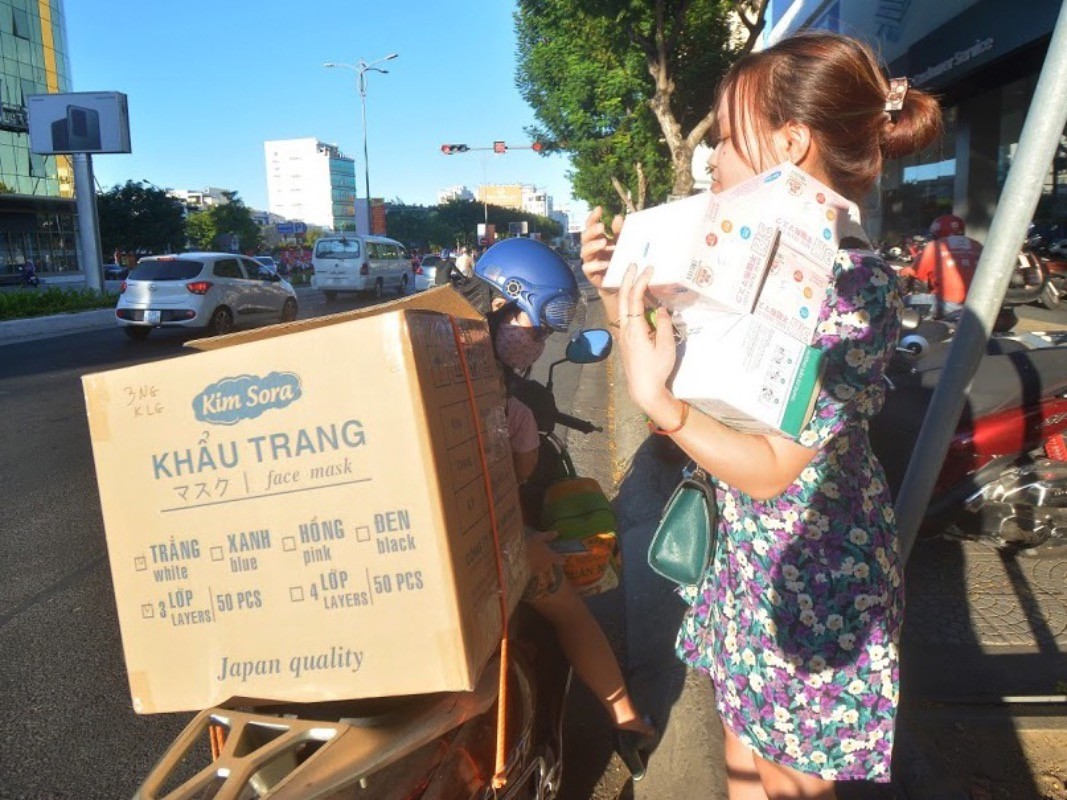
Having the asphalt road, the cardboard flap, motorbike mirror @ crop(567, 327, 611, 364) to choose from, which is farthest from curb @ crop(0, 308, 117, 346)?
the cardboard flap

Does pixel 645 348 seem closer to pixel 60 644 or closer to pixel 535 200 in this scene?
pixel 60 644

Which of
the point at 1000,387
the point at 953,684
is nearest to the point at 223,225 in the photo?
the point at 1000,387

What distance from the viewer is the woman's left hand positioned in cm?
118

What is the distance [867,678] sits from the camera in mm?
1458

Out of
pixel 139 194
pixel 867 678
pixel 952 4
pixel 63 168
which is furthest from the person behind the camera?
pixel 63 168

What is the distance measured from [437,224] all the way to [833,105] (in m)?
98.6

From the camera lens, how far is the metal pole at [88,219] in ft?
77.0

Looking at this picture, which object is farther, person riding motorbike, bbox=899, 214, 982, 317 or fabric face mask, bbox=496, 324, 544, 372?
person riding motorbike, bbox=899, 214, 982, 317

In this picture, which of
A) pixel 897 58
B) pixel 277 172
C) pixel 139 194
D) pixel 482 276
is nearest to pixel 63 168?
pixel 139 194

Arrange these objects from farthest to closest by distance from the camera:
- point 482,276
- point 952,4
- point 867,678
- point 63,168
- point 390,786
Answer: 1. point 63,168
2. point 952,4
3. point 482,276
4. point 867,678
5. point 390,786

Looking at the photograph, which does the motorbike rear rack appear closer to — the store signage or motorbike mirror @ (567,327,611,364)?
motorbike mirror @ (567,327,611,364)

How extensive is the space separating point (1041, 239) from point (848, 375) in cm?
1477

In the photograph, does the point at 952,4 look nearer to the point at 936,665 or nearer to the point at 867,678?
the point at 936,665

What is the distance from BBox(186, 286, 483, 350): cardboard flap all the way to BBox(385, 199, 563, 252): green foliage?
87.4 m
